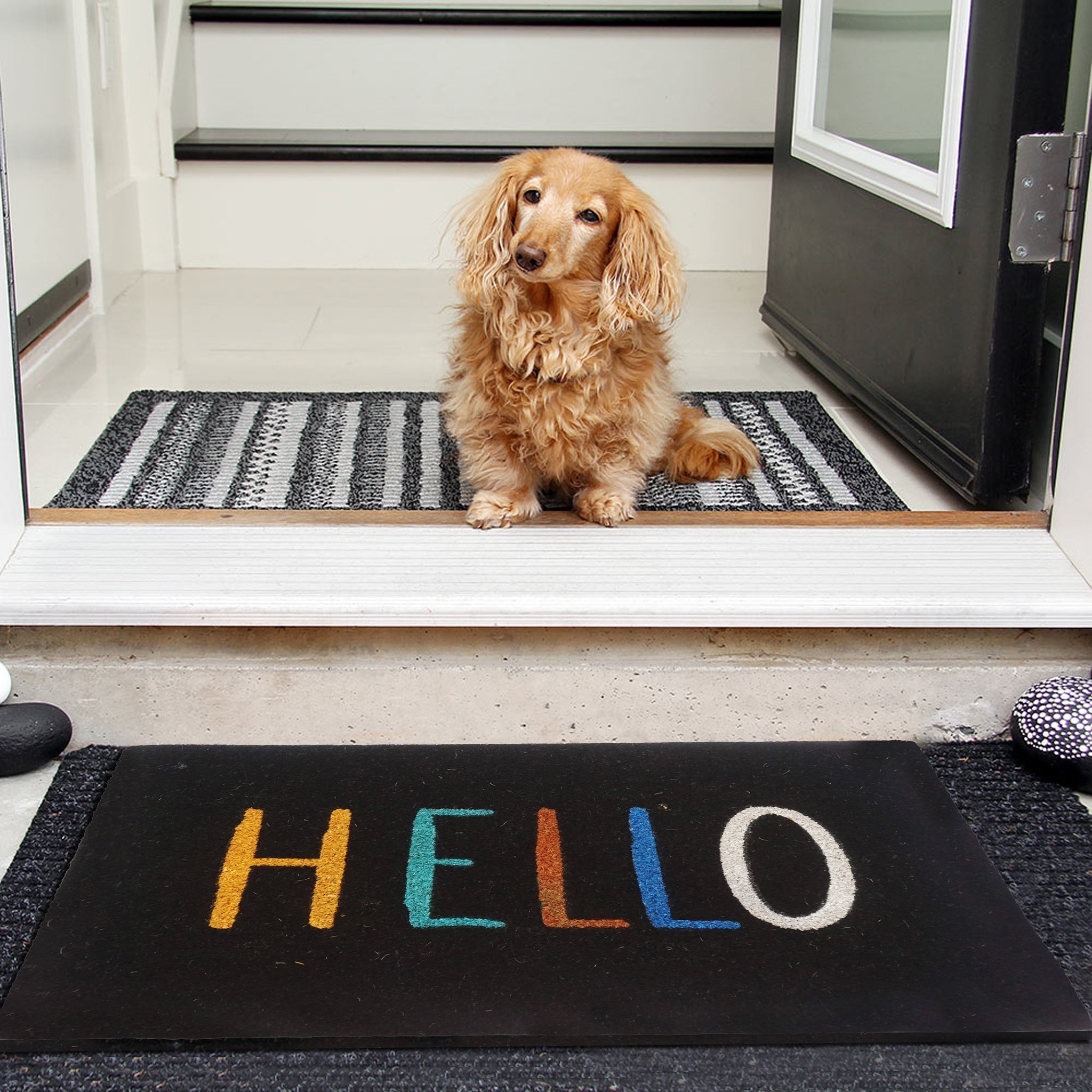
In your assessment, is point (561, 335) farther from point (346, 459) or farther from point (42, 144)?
point (42, 144)

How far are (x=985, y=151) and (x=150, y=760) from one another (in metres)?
1.24

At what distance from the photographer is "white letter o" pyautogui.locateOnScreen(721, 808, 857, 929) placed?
3.76 feet

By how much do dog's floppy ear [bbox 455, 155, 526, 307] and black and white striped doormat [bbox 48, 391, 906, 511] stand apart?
1.07 ft

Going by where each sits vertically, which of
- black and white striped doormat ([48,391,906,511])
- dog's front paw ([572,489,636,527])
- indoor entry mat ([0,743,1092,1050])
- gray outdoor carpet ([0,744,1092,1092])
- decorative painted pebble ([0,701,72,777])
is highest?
dog's front paw ([572,489,636,527])

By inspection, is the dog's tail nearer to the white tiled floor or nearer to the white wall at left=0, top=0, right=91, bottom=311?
the white tiled floor

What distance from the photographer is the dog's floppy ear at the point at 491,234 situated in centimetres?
160

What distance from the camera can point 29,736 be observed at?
135cm

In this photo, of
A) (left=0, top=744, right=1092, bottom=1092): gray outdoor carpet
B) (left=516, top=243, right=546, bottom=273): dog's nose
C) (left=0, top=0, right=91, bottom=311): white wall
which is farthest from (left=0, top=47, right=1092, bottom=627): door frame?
(left=0, top=0, right=91, bottom=311): white wall

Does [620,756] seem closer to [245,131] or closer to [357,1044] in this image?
[357,1044]

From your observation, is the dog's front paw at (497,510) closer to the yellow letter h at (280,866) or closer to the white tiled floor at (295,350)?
the yellow letter h at (280,866)

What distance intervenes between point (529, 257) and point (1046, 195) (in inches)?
24.3

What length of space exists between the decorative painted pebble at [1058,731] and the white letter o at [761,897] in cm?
27

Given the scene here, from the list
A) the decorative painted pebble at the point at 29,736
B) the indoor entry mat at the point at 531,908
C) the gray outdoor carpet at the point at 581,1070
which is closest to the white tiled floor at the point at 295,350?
the decorative painted pebble at the point at 29,736

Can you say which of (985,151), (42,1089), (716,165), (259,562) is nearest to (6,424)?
(259,562)
